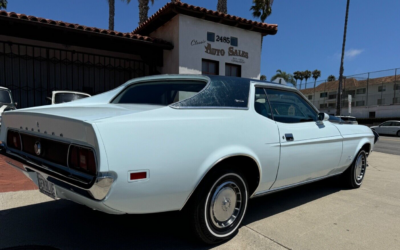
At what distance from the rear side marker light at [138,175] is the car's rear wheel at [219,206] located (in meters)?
0.56

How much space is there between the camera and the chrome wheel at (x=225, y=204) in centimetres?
246

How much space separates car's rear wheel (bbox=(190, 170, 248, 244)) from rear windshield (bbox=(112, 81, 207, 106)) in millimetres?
881

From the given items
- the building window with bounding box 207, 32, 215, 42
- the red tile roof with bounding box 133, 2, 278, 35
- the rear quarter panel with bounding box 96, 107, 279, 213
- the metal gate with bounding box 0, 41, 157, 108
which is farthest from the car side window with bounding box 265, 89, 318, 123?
the metal gate with bounding box 0, 41, 157, 108

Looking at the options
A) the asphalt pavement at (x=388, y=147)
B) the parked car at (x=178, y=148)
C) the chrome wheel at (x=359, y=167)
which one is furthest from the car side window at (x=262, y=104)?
the asphalt pavement at (x=388, y=147)

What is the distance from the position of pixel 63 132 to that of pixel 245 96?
5.60 ft

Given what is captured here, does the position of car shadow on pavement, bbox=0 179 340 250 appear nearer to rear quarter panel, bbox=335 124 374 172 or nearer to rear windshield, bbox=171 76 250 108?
rear windshield, bbox=171 76 250 108

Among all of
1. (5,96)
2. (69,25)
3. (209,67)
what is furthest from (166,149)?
(209,67)

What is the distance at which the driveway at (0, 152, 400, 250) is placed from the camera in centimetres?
254

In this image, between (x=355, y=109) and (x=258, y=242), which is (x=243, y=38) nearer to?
(x=258, y=242)

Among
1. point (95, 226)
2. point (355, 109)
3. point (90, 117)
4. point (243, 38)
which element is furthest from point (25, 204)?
point (355, 109)

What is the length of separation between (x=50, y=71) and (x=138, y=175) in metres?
9.29

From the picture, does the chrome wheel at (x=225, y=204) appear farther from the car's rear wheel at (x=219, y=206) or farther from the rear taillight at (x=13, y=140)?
the rear taillight at (x=13, y=140)

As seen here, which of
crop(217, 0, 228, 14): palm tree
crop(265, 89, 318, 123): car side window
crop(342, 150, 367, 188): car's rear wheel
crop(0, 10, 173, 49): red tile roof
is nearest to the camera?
crop(265, 89, 318, 123): car side window

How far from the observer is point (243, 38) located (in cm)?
1052
